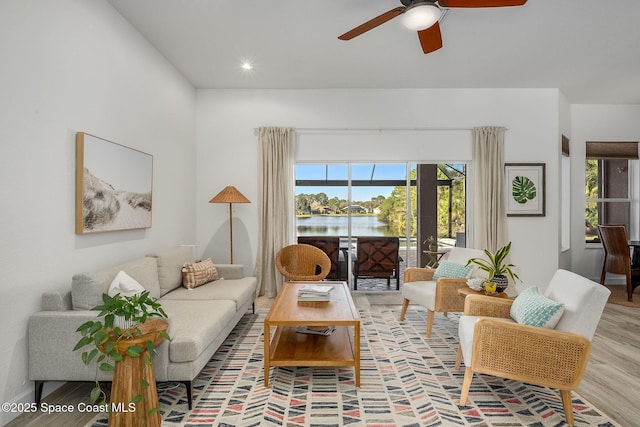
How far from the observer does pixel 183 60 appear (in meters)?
4.09

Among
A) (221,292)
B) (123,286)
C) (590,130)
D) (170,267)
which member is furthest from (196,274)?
(590,130)

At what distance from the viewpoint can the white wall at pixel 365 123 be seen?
501cm

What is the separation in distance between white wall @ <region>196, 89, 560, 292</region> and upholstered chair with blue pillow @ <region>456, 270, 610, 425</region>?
3.09m

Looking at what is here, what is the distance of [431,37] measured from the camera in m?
2.70

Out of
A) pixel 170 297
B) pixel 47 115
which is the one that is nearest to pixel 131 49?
pixel 47 115

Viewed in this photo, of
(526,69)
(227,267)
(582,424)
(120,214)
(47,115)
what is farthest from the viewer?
(526,69)

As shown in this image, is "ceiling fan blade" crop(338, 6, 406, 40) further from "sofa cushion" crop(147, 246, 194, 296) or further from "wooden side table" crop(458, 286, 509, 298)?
"sofa cushion" crop(147, 246, 194, 296)

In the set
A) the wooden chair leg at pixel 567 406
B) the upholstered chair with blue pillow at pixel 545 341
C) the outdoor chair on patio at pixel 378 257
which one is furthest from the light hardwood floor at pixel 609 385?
the outdoor chair on patio at pixel 378 257

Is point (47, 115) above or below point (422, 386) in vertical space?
above

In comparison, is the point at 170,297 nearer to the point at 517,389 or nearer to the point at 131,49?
the point at 131,49

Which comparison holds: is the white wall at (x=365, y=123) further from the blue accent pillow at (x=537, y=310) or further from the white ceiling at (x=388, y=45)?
the blue accent pillow at (x=537, y=310)

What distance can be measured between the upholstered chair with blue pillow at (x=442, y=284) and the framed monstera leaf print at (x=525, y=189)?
5.65ft

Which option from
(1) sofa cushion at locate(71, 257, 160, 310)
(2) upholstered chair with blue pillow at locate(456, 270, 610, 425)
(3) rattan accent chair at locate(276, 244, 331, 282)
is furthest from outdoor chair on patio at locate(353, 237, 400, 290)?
(1) sofa cushion at locate(71, 257, 160, 310)

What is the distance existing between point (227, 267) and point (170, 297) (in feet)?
2.91
